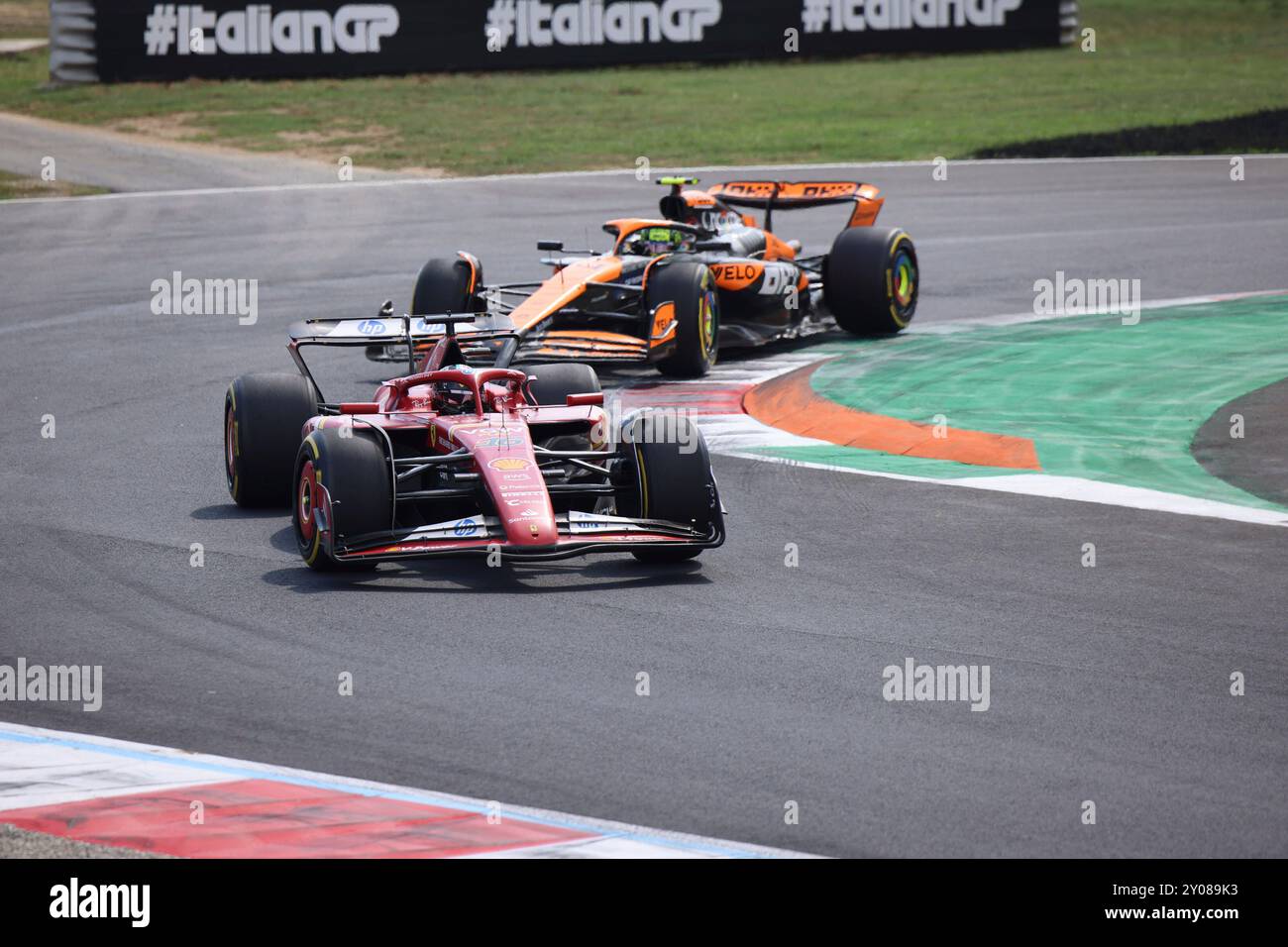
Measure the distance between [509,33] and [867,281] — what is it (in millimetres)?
21189

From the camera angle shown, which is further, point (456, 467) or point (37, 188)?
point (37, 188)

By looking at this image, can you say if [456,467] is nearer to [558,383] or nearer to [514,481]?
[514,481]

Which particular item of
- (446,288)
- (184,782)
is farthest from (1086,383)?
(184,782)

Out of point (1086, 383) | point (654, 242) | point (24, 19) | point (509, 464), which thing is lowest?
point (1086, 383)

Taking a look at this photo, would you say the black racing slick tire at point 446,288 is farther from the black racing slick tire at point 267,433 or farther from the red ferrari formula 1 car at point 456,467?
the black racing slick tire at point 267,433

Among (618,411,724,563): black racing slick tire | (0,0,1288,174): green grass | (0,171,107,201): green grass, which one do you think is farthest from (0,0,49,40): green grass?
(618,411,724,563): black racing slick tire

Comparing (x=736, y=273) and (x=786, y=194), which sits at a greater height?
(x=786, y=194)

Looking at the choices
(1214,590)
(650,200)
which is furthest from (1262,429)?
(650,200)

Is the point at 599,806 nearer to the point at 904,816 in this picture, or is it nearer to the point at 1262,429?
the point at 904,816

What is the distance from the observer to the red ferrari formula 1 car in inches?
339

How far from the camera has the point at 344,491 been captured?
8.60 m

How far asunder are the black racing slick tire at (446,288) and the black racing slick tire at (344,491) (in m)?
5.95

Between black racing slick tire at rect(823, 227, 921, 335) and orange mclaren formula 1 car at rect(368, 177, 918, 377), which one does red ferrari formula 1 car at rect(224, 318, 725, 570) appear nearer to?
orange mclaren formula 1 car at rect(368, 177, 918, 377)

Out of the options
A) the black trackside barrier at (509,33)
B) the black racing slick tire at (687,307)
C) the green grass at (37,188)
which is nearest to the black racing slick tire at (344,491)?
the black racing slick tire at (687,307)
